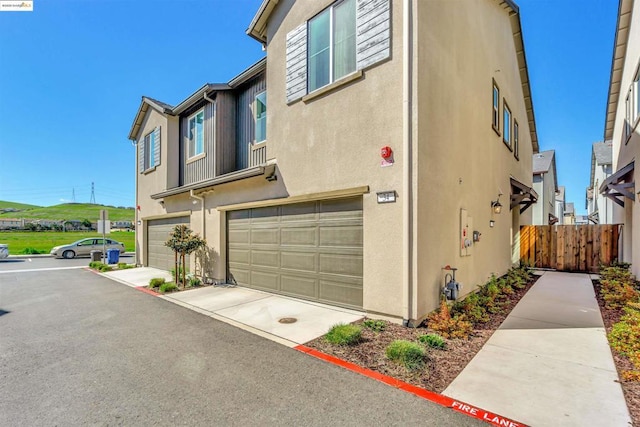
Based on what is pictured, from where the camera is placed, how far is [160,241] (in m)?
13.8

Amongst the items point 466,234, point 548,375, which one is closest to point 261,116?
point 466,234

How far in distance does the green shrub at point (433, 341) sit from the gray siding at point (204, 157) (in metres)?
8.58

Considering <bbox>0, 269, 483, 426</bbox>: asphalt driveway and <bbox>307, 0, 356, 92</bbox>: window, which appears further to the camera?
<bbox>307, 0, 356, 92</bbox>: window

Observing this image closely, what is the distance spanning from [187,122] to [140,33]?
10.8 feet

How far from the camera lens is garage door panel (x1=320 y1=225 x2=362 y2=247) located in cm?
639

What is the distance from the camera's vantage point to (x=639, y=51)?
8.51 metres

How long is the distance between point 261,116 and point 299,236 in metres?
4.35

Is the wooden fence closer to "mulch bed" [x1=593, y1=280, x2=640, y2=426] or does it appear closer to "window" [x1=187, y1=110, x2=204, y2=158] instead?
"mulch bed" [x1=593, y1=280, x2=640, y2=426]

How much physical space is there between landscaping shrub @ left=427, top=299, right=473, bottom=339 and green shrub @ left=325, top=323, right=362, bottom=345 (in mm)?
1432

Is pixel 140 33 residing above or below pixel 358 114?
above

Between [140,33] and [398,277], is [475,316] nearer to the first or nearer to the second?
[398,277]

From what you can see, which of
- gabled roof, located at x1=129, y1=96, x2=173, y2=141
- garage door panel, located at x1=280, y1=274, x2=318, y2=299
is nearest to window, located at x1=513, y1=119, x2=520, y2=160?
garage door panel, located at x1=280, y1=274, x2=318, y2=299

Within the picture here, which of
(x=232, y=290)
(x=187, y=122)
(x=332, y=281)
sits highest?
(x=187, y=122)

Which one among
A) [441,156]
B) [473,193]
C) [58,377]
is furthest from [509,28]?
[58,377]
